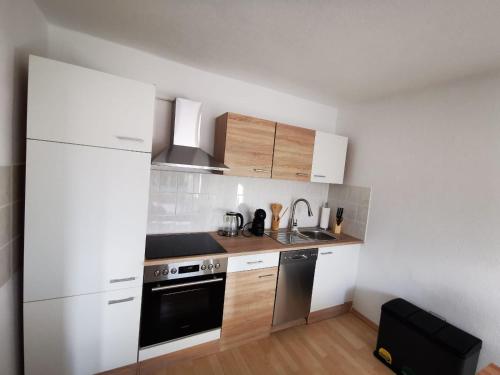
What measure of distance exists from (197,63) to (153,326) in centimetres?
201

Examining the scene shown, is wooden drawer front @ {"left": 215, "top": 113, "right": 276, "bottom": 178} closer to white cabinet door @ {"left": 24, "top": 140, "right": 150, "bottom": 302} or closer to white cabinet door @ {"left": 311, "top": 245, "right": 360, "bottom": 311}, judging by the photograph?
white cabinet door @ {"left": 24, "top": 140, "right": 150, "bottom": 302}

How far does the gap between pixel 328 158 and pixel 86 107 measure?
209 centimetres

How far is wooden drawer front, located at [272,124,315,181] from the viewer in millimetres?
2129

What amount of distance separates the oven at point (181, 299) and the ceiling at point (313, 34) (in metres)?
1.53

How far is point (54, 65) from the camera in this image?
3.80 ft

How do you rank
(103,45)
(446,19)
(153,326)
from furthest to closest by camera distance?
(103,45) → (153,326) → (446,19)

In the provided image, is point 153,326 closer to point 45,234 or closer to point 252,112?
point 45,234

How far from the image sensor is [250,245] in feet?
6.37

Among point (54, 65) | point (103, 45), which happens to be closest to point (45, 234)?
point (54, 65)

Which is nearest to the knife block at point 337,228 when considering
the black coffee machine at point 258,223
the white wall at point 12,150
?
the black coffee machine at point 258,223

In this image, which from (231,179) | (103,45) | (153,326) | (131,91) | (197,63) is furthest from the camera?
(231,179)

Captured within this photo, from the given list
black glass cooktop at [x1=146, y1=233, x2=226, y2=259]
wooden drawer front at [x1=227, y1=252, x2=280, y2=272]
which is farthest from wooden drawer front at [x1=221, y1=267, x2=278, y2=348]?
black glass cooktop at [x1=146, y1=233, x2=226, y2=259]

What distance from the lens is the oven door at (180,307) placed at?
1538 millimetres

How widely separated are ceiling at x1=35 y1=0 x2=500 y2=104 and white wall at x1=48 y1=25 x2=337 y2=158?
0.27ft
